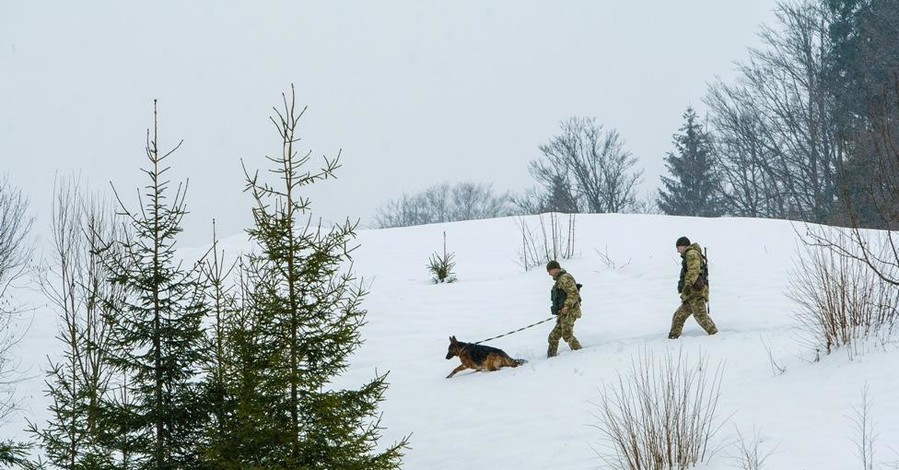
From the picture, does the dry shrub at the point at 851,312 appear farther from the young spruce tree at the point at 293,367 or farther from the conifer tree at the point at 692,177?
the conifer tree at the point at 692,177

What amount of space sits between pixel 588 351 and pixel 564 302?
3.15 ft

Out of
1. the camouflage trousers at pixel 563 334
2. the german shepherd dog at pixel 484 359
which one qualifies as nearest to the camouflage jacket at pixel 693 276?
the camouflage trousers at pixel 563 334

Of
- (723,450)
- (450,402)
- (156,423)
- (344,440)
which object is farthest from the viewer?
(450,402)

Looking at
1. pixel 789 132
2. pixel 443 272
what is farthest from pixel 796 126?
pixel 443 272

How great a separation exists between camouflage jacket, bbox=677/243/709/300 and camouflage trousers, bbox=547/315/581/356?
1.88m

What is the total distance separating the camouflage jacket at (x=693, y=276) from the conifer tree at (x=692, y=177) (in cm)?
3102

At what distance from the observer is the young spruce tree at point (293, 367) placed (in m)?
5.84

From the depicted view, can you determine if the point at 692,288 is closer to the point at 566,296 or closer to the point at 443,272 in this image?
the point at 566,296

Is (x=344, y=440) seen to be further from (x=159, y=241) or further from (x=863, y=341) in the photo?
(x=863, y=341)

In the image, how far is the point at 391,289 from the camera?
65.7ft

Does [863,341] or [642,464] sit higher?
[863,341]

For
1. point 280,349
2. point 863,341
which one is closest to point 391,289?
point 863,341

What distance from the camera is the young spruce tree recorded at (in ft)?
19.2

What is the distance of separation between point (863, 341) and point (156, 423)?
845cm
